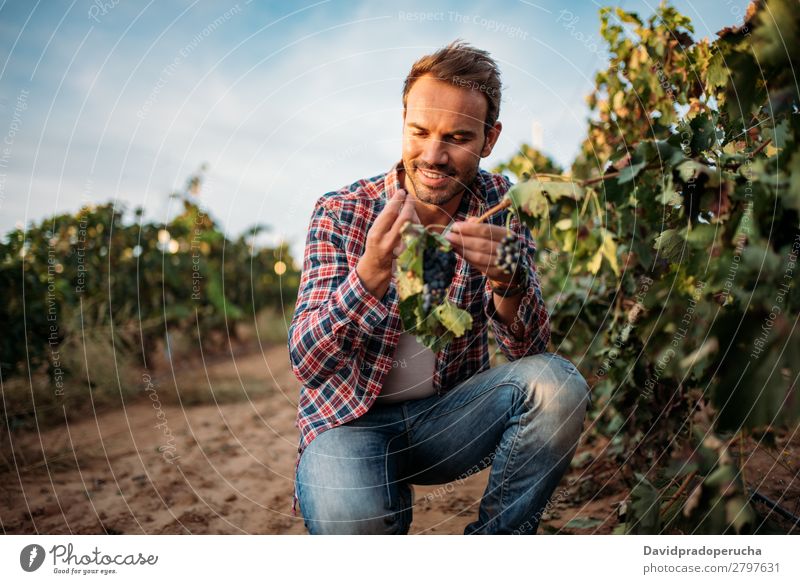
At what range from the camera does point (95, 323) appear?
5.10m

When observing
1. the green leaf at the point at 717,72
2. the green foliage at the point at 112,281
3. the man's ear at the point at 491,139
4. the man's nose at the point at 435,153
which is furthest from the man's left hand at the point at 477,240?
the green foliage at the point at 112,281

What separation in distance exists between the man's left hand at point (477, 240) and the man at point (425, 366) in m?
0.02

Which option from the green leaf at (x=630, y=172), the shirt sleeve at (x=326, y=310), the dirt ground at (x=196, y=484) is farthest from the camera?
the dirt ground at (x=196, y=484)

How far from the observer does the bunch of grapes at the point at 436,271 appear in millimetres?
1552

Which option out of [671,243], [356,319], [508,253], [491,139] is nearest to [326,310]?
[356,319]

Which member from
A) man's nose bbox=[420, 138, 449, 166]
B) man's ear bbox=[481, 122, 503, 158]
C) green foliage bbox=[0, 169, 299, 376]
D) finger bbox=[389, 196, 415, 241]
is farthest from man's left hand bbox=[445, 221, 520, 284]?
green foliage bbox=[0, 169, 299, 376]

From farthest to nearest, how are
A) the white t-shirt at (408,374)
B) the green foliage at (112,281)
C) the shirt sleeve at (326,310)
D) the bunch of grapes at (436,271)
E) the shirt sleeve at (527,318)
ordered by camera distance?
the green foliage at (112,281) < the white t-shirt at (408,374) < the shirt sleeve at (527,318) < the shirt sleeve at (326,310) < the bunch of grapes at (436,271)

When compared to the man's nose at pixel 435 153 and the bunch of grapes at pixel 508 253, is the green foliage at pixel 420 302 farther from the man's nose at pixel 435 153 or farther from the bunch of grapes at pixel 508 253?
the man's nose at pixel 435 153

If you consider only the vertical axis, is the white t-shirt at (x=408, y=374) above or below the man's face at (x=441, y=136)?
below

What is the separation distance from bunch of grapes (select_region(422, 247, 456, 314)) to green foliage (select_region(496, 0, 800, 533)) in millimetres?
230

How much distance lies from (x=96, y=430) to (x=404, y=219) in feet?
10.5

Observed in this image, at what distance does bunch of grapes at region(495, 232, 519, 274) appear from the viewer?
156cm

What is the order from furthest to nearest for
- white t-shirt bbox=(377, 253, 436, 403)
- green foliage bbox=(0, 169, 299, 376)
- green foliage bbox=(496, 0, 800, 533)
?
1. green foliage bbox=(0, 169, 299, 376)
2. white t-shirt bbox=(377, 253, 436, 403)
3. green foliage bbox=(496, 0, 800, 533)

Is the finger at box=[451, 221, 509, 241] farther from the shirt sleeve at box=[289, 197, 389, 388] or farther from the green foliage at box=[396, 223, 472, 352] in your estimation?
the shirt sleeve at box=[289, 197, 389, 388]
